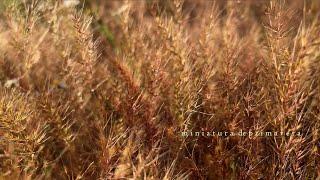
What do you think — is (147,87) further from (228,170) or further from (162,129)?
(228,170)

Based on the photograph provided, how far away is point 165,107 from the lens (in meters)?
1.61

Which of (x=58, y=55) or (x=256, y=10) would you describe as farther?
(x=256, y=10)

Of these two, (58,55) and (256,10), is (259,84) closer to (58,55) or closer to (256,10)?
(58,55)

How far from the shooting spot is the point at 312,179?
1.33m

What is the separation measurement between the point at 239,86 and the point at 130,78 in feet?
1.28

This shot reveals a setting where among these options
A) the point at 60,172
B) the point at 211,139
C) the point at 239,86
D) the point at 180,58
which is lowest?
the point at 60,172

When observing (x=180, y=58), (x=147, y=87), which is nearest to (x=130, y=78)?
(x=147, y=87)

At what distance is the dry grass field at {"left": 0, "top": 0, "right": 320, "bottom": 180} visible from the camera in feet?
4.35

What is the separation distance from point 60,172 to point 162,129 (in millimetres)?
382

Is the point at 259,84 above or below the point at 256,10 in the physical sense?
below

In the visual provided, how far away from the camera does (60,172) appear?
152cm

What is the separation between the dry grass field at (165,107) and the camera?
1.33 meters

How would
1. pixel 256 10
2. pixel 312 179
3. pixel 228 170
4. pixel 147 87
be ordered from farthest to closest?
pixel 256 10 < pixel 147 87 < pixel 228 170 < pixel 312 179

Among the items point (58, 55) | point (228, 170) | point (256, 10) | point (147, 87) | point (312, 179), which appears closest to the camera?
point (312, 179)
